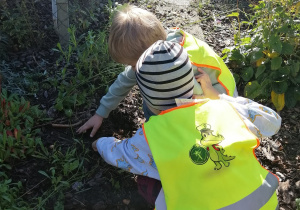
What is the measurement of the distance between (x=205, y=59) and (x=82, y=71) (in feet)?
4.20

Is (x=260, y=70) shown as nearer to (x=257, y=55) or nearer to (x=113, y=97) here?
(x=257, y=55)

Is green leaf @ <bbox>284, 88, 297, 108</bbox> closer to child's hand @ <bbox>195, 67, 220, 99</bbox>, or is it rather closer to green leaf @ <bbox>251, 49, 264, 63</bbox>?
green leaf @ <bbox>251, 49, 264, 63</bbox>

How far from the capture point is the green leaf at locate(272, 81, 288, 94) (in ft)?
10.7

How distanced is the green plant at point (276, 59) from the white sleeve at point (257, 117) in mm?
1259

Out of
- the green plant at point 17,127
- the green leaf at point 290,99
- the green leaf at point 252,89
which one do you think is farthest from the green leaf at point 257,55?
the green plant at point 17,127

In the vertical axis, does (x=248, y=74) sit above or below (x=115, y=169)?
above

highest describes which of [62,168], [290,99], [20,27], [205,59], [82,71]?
[205,59]

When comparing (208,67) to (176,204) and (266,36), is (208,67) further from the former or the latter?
(266,36)

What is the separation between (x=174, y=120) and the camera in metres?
1.87

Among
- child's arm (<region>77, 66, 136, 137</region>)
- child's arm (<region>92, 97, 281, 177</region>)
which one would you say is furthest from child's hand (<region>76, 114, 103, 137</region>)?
child's arm (<region>92, 97, 281, 177</region>)

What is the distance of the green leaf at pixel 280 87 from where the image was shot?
325 centimetres

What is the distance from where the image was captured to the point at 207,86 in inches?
90.1

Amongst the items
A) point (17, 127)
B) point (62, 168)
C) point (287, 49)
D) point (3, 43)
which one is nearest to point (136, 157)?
point (62, 168)

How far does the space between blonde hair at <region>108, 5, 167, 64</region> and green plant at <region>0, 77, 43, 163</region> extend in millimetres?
851
